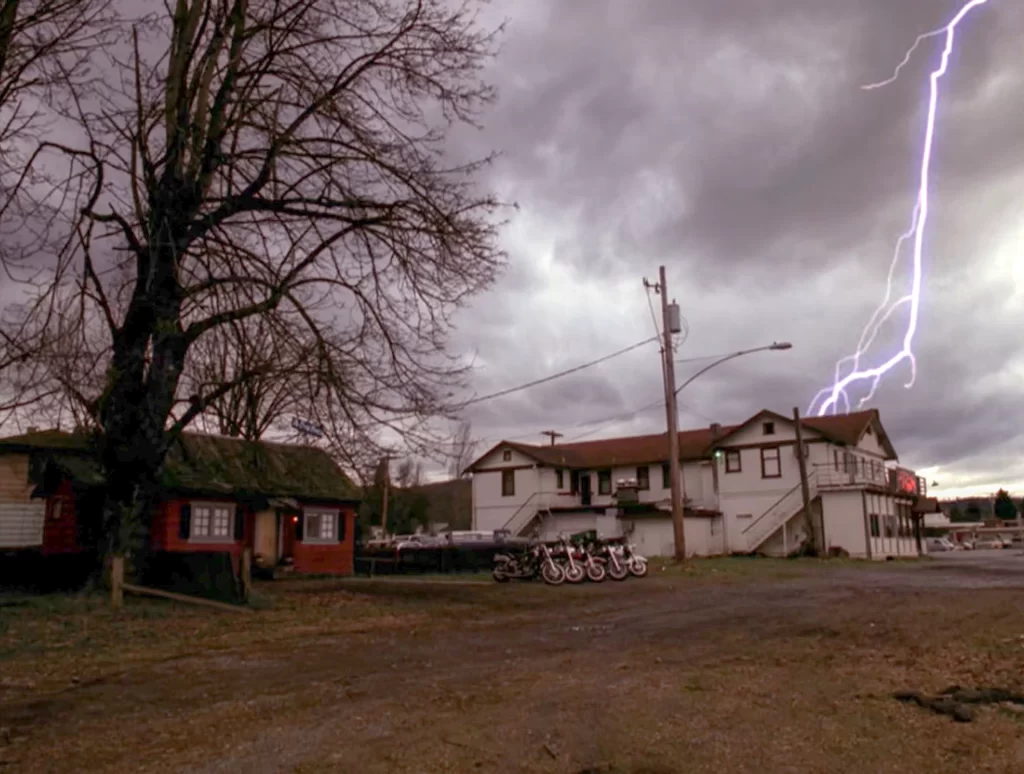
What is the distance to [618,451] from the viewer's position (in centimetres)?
5816

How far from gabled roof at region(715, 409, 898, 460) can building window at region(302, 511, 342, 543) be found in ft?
83.6

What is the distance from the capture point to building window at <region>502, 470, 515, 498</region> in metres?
57.2

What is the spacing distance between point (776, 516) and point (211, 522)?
30.8 metres

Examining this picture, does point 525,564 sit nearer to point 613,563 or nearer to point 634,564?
point 613,563

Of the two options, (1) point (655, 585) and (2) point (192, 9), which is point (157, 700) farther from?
(1) point (655, 585)

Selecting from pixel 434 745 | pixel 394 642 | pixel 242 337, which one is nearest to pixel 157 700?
pixel 434 745

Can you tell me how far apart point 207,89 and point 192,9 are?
1.37 m

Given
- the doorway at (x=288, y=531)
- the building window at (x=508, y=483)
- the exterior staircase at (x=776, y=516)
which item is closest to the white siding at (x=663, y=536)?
the exterior staircase at (x=776, y=516)

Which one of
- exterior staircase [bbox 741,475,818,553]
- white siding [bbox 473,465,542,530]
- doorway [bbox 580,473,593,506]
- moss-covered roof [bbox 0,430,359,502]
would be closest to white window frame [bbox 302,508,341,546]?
moss-covered roof [bbox 0,430,359,502]

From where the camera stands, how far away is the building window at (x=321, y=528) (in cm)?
3328

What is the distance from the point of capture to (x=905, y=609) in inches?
645

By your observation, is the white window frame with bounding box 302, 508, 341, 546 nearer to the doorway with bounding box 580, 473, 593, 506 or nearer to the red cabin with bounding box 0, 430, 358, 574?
the red cabin with bounding box 0, 430, 358, 574

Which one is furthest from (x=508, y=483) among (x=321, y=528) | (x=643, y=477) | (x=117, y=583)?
(x=117, y=583)

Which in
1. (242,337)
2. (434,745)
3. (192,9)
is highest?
(192,9)
